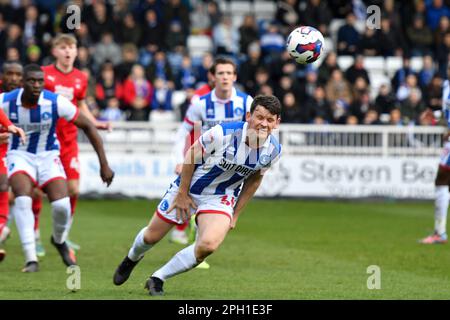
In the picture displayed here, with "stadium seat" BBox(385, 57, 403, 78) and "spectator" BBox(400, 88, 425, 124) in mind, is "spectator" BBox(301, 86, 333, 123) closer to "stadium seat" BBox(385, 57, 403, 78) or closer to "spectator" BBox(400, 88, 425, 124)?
A: "spectator" BBox(400, 88, 425, 124)

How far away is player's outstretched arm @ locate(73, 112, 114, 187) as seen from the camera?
10828mm

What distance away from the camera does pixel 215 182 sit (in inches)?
382

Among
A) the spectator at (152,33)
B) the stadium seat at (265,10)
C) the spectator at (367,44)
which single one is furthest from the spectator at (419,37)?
the spectator at (152,33)

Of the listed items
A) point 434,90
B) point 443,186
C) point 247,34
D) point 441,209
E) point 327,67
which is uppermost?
point 247,34

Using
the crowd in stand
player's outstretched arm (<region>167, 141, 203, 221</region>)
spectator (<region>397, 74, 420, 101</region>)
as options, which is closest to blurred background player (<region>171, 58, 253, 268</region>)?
player's outstretched arm (<region>167, 141, 203, 221</region>)

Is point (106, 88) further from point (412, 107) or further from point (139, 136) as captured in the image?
point (412, 107)

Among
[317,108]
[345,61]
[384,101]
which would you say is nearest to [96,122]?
[317,108]

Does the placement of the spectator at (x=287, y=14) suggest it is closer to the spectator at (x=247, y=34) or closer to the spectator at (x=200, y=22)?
the spectator at (x=247, y=34)

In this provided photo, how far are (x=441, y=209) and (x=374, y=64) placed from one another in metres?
12.3

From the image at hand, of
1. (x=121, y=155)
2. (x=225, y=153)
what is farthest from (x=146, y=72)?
(x=225, y=153)

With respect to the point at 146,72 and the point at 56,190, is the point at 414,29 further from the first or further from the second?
the point at 56,190

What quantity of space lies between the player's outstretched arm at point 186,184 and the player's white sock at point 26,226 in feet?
8.76

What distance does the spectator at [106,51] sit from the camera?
25.4 metres

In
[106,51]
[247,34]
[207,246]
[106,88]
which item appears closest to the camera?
[207,246]
